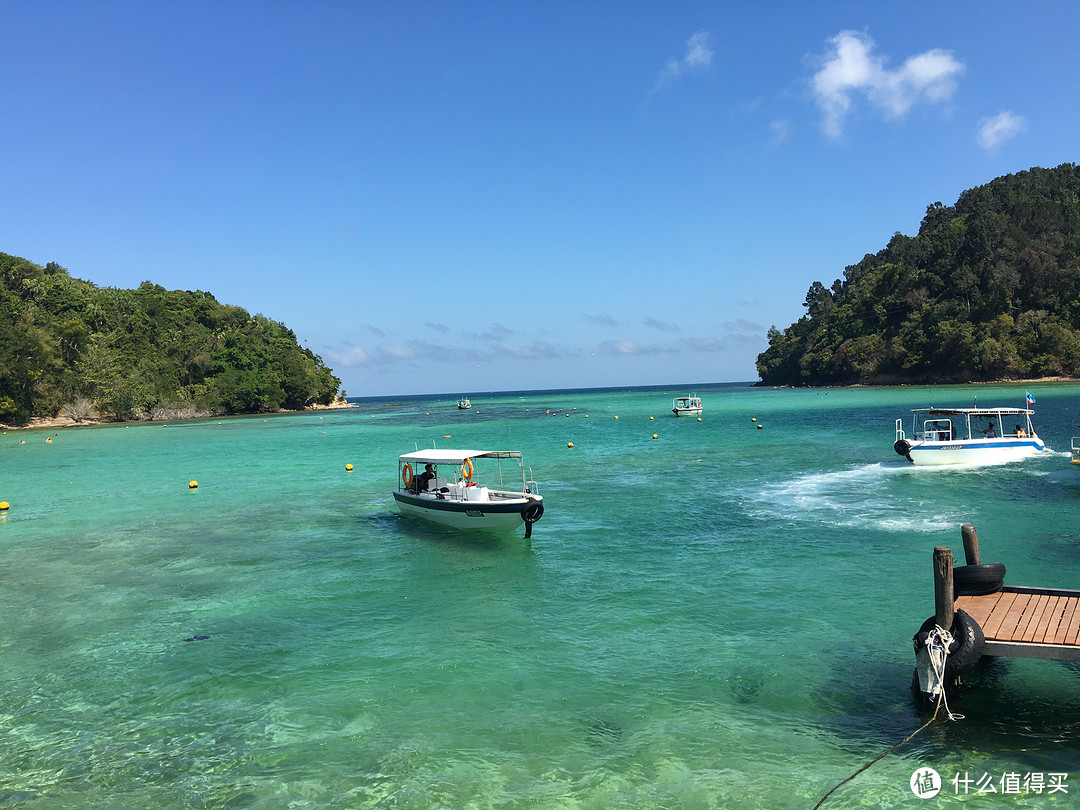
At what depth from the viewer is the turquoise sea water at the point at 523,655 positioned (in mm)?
8711

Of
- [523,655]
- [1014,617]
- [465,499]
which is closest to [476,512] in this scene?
[465,499]

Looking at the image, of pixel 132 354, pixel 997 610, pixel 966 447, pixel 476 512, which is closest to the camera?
pixel 997 610

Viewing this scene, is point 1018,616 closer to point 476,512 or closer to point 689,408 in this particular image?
point 476,512

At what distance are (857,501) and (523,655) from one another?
17.5 m

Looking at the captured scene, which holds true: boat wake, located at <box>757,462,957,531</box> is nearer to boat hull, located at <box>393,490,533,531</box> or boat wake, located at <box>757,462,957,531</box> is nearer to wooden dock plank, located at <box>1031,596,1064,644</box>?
boat hull, located at <box>393,490,533,531</box>

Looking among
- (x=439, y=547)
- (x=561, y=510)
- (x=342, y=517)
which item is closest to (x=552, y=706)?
(x=439, y=547)

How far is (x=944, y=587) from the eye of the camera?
376 inches

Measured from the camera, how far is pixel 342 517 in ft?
84.9

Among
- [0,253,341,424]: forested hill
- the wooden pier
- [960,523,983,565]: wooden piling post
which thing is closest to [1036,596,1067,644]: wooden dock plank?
the wooden pier

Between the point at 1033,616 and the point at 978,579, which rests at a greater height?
the point at 978,579

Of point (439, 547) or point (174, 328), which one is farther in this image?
point (174, 328)

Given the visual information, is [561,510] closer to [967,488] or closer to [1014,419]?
[967,488]

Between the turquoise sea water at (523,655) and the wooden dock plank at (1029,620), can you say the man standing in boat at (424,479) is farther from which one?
the wooden dock plank at (1029,620)

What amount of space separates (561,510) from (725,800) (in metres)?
17.9
